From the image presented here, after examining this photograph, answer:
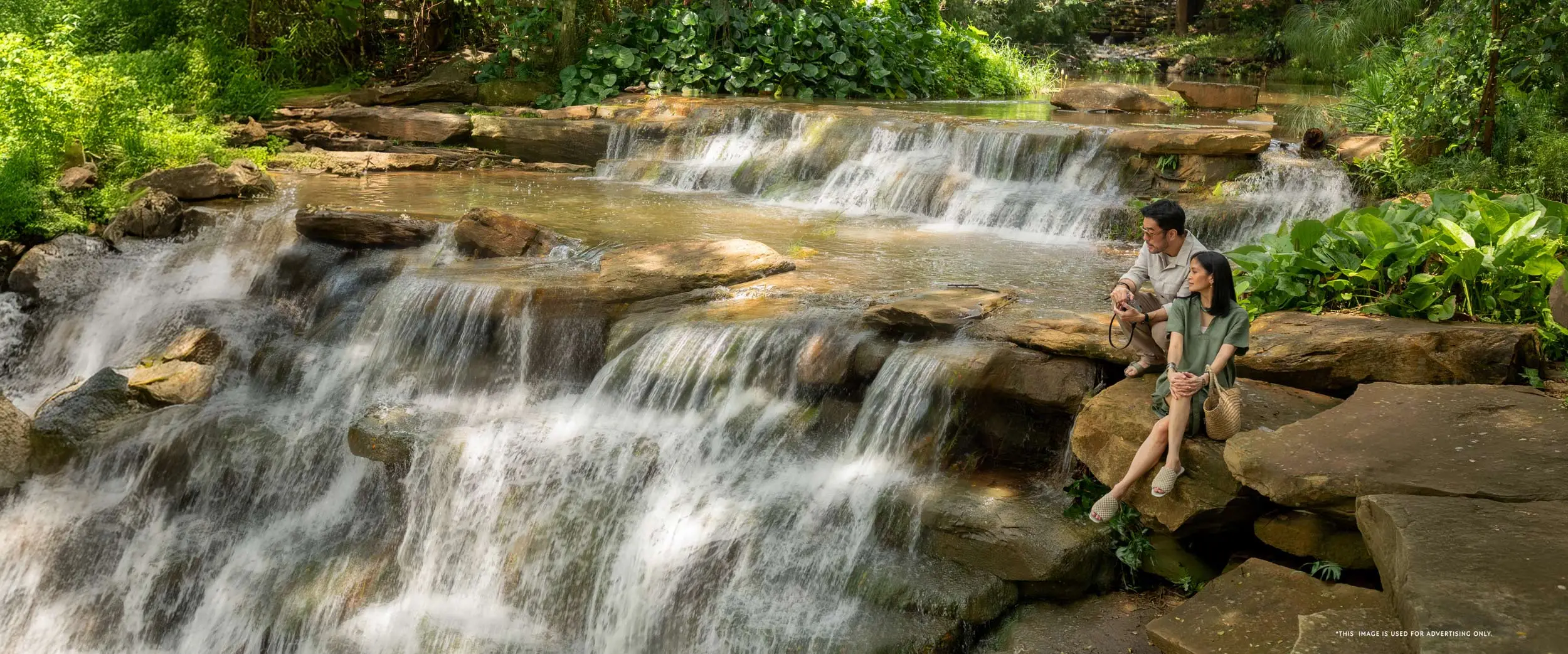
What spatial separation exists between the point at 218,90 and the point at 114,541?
860 cm

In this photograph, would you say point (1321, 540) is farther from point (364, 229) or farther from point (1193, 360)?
point (364, 229)

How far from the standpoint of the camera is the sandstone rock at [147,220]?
33.1 ft

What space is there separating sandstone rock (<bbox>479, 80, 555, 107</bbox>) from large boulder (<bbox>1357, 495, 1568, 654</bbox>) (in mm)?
12742

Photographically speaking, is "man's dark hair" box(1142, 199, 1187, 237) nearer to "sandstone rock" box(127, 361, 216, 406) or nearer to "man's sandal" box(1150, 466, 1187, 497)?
"man's sandal" box(1150, 466, 1187, 497)

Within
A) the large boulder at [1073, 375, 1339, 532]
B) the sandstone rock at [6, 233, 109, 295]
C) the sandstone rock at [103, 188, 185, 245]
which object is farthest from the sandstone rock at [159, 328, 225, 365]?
the large boulder at [1073, 375, 1339, 532]

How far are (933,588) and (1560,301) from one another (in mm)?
3082

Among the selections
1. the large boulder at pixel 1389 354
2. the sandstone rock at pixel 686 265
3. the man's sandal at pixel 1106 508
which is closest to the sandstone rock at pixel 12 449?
the sandstone rock at pixel 686 265

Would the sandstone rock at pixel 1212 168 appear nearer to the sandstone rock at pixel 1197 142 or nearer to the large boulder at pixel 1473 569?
the sandstone rock at pixel 1197 142

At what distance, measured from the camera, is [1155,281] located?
555 cm

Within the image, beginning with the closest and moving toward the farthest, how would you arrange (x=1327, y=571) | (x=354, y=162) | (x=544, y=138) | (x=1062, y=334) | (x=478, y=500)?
(x=1327, y=571) < (x=1062, y=334) < (x=478, y=500) < (x=354, y=162) < (x=544, y=138)

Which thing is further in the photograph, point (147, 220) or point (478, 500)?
point (147, 220)

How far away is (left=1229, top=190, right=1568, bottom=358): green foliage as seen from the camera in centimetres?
580

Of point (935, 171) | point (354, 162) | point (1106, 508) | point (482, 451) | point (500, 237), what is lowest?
point (354, 162)

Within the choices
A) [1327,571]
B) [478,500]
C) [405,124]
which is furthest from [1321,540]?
[405,124]
